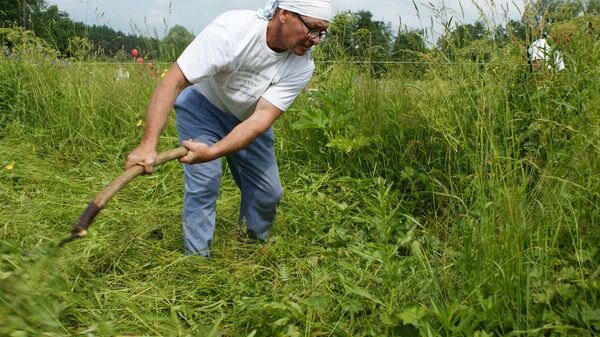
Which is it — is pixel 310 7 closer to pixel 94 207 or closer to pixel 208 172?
pixel 208 172

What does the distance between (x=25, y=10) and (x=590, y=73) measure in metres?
5.75

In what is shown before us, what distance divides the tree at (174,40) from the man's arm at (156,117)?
359 cm

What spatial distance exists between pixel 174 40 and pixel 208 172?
3.52m

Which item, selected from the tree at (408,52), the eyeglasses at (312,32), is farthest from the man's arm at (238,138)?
the tree at (408,52)

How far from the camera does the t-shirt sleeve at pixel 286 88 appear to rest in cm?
298

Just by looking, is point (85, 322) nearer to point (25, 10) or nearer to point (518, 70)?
point (518, 70)

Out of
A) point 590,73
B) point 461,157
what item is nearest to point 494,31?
point 590,73

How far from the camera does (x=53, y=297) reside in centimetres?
226

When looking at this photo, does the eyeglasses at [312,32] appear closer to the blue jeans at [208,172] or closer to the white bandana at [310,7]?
the white bandana at [310,7]

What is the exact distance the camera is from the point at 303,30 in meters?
2.82

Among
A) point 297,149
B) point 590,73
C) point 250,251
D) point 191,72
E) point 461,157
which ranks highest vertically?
point 590,73

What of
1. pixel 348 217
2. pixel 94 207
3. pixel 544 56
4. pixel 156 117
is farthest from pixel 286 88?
pixel 544 56

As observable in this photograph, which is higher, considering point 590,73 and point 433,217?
point 590,73

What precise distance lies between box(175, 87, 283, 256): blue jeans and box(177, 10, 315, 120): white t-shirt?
8 cm
